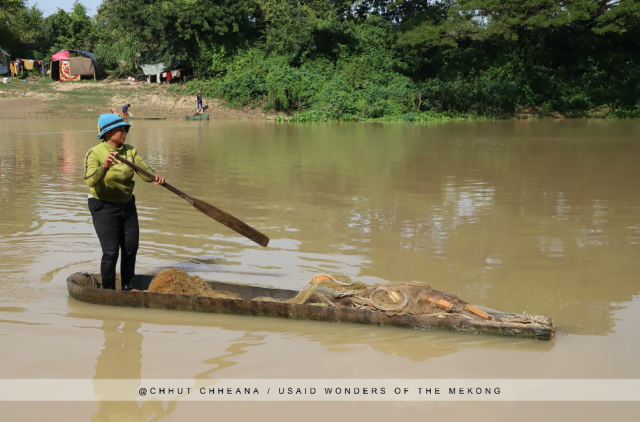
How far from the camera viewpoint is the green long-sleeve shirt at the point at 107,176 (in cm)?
470

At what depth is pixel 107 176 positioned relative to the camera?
4773 mm

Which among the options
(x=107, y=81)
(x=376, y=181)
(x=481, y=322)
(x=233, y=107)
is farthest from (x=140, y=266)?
(x=107, y=81)

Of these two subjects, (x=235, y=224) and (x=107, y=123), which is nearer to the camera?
(x=107, y=123)

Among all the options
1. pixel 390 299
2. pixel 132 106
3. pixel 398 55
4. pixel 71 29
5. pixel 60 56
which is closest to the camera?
pixel 390 299

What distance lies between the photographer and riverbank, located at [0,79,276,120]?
2816cm

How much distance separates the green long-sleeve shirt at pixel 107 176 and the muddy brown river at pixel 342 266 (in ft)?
2.93

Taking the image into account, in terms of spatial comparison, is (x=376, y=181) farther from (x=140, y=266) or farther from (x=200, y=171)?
(x=140, y=266)

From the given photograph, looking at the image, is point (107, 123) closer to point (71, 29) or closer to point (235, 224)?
point (235, 224)

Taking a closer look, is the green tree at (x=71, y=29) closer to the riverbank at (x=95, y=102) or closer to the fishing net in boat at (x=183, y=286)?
the riverbank at (x=95, y=102)

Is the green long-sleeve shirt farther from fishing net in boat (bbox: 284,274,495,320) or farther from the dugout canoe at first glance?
fishing net in boat (bbox: 284,274,495,320)

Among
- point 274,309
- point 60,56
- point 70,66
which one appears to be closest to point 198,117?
point 70,66

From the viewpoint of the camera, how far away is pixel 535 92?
30.2 metres

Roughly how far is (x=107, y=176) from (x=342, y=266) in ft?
7.83

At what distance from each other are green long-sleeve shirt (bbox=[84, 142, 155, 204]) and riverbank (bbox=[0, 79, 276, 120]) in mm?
24233
